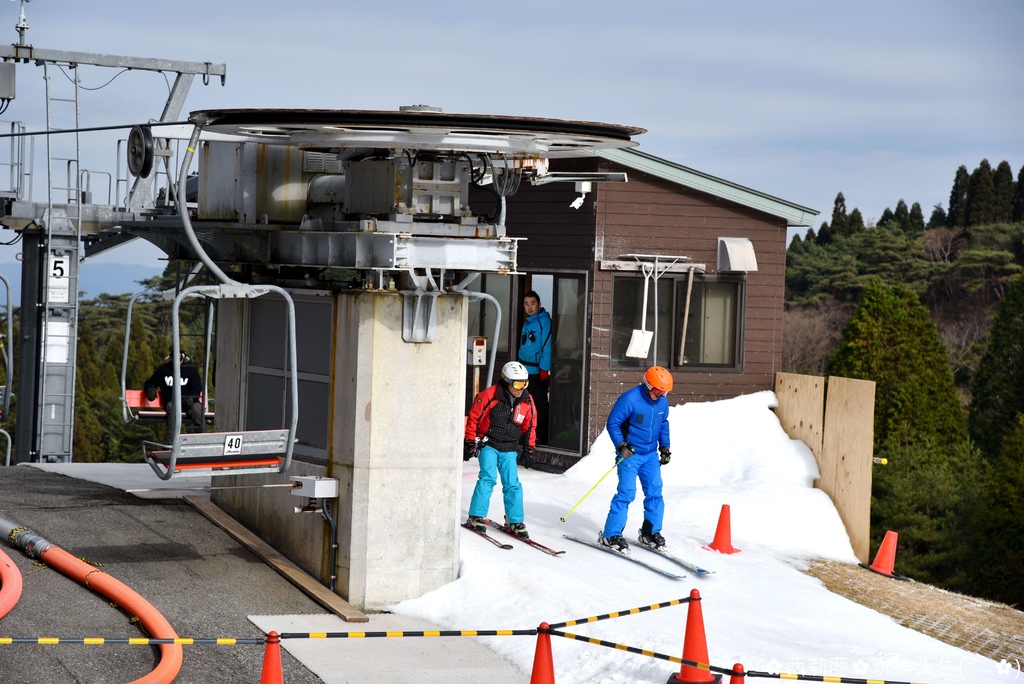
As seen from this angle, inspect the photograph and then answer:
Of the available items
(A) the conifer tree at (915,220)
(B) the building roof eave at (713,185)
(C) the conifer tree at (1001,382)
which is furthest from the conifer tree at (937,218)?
(B) the building roof eave at (713,185)

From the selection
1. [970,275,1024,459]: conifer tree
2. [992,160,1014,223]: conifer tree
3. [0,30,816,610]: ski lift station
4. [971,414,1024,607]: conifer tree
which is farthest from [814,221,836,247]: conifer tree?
[0,30,816,610]: ski lift station

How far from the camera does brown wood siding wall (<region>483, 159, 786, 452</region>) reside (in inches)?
666

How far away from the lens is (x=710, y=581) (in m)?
12.6

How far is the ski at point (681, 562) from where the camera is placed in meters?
12.6

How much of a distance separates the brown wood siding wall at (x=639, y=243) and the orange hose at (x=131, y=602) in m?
7.93

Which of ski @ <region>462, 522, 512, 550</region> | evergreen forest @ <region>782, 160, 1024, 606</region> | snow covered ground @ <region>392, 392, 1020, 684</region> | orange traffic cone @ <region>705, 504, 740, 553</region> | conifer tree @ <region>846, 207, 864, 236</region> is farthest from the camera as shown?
conifer tree @ <region>846, 207, 864, 236</region>

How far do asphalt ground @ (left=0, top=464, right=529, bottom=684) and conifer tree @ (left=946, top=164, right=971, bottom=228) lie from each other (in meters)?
61.0

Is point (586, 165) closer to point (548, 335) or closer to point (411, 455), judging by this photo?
point (548, 335)

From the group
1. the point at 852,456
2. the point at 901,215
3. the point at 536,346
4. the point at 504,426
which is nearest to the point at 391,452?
the point at 504,426

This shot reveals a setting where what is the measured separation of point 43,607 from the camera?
31.6 ft

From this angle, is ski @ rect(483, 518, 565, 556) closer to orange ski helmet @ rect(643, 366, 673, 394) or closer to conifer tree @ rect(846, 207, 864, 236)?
orange ski helmet @ rect(643, 366, 673, 394)

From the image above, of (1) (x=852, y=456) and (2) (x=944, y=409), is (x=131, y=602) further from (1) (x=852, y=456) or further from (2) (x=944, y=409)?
(2) (x=944, y=409)

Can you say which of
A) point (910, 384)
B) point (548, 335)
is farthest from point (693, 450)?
point (910, 384)

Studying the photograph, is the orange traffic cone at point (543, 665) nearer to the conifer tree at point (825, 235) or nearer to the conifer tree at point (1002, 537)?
the conifer tree at point (1002, 537)
